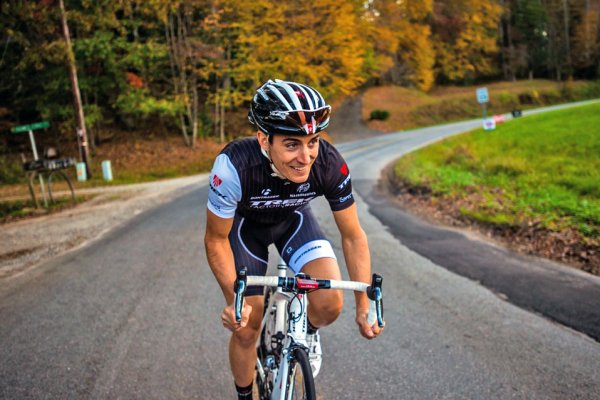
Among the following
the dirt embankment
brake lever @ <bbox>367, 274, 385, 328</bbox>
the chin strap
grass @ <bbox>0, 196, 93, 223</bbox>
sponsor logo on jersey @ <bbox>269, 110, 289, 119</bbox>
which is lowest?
the dirt embankment

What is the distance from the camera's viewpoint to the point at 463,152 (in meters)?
16.2

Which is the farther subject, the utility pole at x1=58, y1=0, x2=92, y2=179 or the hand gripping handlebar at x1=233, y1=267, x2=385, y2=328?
the utility pole at x1=58, y1=0, x2=92, y2=179

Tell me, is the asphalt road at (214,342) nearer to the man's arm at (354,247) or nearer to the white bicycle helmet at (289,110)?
the man's arm at (354,247)

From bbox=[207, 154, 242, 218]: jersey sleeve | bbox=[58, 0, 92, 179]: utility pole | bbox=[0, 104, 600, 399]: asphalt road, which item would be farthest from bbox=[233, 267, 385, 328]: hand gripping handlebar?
bbox=[58, 0, 92, 179]: utility pole

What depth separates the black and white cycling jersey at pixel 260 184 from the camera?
2.63m

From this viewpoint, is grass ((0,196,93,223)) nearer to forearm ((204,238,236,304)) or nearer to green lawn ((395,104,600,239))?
green lawn ((395,104,600,239))

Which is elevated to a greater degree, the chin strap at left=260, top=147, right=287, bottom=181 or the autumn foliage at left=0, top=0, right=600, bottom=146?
the autumn foliage at left=0, top=0, right=600, bottom=146

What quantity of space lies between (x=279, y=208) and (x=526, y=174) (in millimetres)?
10905

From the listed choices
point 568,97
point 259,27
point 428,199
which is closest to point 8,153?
point 259,27

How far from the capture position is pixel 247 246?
10.4 feet

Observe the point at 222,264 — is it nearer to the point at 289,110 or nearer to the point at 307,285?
the point at 307,285

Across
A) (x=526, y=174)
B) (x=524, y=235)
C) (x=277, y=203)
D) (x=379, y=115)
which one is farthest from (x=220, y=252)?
(x=379, y=115)

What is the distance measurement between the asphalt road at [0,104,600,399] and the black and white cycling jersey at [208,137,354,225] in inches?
62.0

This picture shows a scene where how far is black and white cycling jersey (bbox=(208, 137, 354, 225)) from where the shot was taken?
2.63 meters
